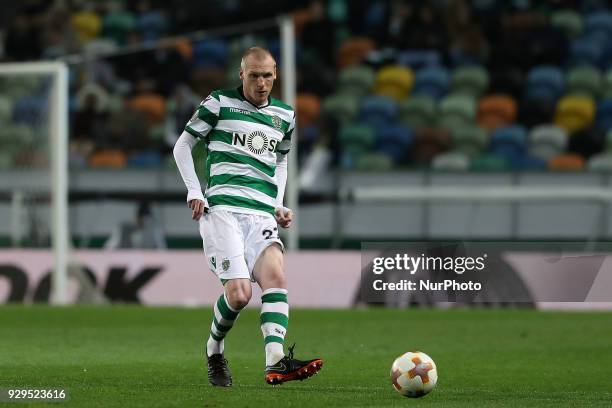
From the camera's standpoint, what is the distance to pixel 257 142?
7.84m

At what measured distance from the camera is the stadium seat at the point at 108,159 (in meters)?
18.5

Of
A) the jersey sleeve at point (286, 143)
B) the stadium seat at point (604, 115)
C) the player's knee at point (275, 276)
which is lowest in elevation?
the player's knee at point (275, 276)

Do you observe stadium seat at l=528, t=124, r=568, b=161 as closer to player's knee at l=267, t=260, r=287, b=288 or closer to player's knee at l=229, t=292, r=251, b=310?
player's knee at l=267, t=260, r=287, b=288

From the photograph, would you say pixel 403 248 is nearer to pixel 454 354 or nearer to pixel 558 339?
pixel 454 354

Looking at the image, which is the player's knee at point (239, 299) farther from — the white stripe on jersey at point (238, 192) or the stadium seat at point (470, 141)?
the stadium seat at point (470, 141)

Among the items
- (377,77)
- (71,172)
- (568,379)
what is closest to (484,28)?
(377,77)

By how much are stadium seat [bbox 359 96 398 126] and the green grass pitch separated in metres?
5.32

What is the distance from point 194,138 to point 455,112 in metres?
13.2

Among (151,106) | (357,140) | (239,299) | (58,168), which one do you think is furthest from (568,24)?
(239,299)

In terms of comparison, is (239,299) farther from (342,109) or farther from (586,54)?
(586,54)

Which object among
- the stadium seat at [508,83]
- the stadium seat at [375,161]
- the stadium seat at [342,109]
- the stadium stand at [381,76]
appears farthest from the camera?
the stadium seat at [508,83]

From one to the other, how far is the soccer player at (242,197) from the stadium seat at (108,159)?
1060 cm

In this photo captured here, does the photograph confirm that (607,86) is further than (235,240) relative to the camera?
Yes

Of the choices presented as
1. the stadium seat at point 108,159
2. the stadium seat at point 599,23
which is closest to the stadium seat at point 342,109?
the stadium seat at point 108,159
